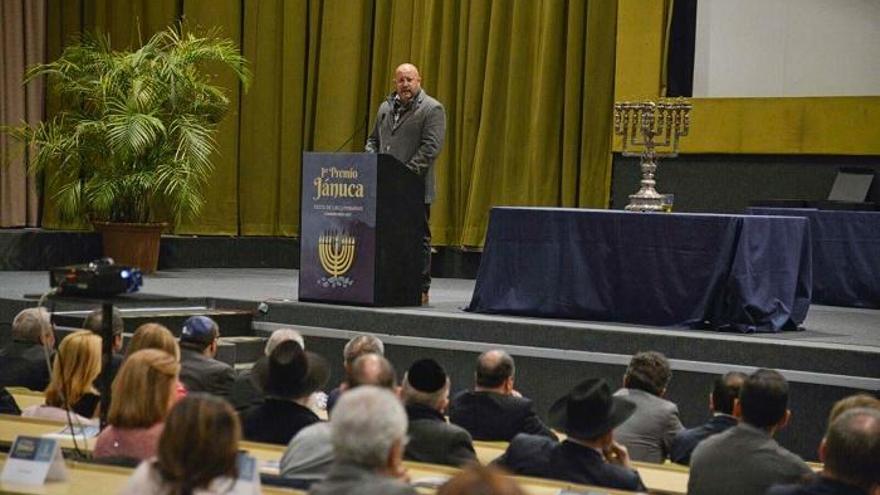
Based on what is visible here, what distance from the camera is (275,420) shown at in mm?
4996

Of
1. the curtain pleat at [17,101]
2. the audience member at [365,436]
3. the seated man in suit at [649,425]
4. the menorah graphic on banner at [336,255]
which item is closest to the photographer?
the audience member at [365,436]

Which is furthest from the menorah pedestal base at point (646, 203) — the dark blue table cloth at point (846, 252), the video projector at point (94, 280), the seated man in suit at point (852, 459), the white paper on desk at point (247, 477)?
the white paper on desk at point (247, 477)

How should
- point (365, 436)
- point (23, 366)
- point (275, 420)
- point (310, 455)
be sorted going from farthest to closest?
point (23, 366) → point (275, 420) → point (310, 455) → point (365, 436)

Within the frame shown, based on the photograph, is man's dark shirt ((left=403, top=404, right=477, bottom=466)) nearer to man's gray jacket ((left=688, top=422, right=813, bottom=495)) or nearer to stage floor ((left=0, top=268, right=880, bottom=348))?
man's gray jacket ((left=688, top=422, right=813, bottom=495))

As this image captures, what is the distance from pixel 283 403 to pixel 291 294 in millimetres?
4324

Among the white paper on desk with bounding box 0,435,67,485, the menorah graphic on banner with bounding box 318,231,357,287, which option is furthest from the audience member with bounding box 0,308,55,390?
the white paper on desk with bounding box 0,435,67,485

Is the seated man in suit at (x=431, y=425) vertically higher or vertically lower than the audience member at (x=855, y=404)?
lower

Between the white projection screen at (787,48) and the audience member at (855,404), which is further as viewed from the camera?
the white projection screen at (787,48)

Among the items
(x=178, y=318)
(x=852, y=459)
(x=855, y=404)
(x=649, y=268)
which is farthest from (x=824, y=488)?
(x=178, y=318)

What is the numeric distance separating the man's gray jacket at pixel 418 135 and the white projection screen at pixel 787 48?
3.03 meters

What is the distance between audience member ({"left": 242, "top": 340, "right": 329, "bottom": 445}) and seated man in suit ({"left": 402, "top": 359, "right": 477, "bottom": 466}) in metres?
0.42

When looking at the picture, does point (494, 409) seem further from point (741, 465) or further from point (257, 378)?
point (741, 465)

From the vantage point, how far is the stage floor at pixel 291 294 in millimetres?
7627

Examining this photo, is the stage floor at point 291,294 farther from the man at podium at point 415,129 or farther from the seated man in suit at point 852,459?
the seated man in suit at point 852,459
